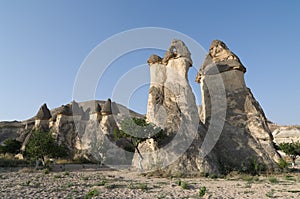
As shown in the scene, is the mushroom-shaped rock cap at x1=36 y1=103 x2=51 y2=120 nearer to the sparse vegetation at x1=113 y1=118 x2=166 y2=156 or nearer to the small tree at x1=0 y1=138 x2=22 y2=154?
the small tree at x1=0 y1=138 x2=22 y2=154

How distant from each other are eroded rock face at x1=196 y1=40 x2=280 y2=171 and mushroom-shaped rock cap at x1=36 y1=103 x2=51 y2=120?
73.6 feet

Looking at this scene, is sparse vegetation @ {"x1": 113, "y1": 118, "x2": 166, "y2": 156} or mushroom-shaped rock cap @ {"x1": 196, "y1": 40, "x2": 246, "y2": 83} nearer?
sparse vegetation @ {"x1": 113, "y1": 118, "x2": 166, "y2": 156}

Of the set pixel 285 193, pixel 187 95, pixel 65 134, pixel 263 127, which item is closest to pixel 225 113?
pixel 263 127

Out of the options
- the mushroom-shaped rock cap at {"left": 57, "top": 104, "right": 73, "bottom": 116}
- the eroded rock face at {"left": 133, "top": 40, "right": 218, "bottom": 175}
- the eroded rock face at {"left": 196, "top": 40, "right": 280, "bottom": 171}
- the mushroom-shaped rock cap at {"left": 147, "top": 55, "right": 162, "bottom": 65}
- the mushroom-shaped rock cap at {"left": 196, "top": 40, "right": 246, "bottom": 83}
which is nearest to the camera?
the eroded rock face at {"left": 133, "top": 40, "right": 218, "bottom": 175}

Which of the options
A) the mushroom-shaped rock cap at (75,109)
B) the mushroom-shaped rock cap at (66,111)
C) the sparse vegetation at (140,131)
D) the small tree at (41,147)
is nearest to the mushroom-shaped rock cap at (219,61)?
the sparse vegetation at (140,131)

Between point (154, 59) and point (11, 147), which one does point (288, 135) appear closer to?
point (154, 59)

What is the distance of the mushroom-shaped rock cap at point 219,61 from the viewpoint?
23.1 metres

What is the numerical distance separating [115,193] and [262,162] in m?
11.7

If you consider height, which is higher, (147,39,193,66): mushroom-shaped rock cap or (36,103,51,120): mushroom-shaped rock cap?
(147,39,193,66): mushroom-shaped rock cap

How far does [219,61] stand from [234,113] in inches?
234

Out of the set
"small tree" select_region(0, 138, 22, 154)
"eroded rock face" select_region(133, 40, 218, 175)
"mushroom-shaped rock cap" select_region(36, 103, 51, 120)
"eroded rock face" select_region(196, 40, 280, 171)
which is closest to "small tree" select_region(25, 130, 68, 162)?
"eroded rock face" select_region(133, 40, 218, 175)

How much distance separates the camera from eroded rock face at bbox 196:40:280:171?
16969 millimetres

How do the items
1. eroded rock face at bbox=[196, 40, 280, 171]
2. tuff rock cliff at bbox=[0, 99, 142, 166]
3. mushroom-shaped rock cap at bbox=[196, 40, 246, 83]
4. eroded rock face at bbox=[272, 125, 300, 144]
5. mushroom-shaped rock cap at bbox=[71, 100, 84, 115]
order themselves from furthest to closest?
1. eroded rock face at bbox=[272, 125, 300, 144]
2. mushroom-shaped rock cap at bbox=[71, 100, 84, 115]
3. tuff rock cliff at bbox=[0, 99, 142, 166]
4. mushroom-shaped rock cap at bbox=[196, 40, 246, 83]
5. eroded rock face at bbox=[196, 40, 280, 171]

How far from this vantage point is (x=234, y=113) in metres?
21.0
